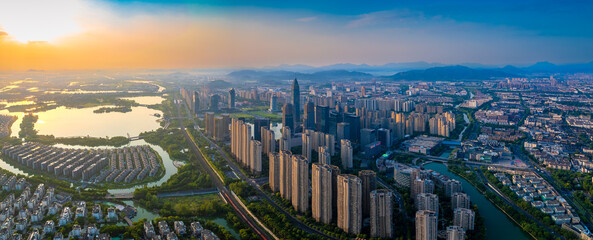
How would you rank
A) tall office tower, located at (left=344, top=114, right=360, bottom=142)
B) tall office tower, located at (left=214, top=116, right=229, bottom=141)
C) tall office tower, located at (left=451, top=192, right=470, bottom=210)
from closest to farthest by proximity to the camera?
1. tall office tower, located at (left=451, top=192, right=470, bottom=210)
2. tall office tower, located at (left=214, top=116, right=229, bottom=141)
3. tall office tower, located at (left=344, top=114, right=360, bottom=142)

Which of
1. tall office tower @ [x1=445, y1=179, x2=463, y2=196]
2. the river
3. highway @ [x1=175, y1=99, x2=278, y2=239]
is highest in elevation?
tall office tower @ [x1=445, y1=179, x2=463, y2=196]

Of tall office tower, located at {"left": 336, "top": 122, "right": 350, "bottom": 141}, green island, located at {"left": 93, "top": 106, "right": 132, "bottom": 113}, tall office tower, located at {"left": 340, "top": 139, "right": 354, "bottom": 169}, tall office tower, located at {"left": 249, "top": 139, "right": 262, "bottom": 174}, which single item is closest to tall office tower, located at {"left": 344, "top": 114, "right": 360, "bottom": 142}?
tall office tower, located at {"left": 336, "top": 122, "right": 350, "bottom": 141}

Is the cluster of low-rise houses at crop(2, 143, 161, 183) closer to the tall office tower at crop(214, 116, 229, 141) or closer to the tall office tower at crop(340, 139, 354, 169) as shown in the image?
the tall office tower at crop(214, 116, 229, 141)

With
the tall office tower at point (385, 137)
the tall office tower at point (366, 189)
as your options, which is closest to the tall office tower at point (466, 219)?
the tall office tower at point (366, 189)

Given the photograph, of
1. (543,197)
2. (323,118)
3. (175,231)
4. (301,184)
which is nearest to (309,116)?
(323,118)

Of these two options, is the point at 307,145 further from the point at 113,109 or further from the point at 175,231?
the point at 113,109

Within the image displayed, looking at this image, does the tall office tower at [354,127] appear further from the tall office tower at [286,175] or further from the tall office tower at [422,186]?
the tall office tower at [286,175]
